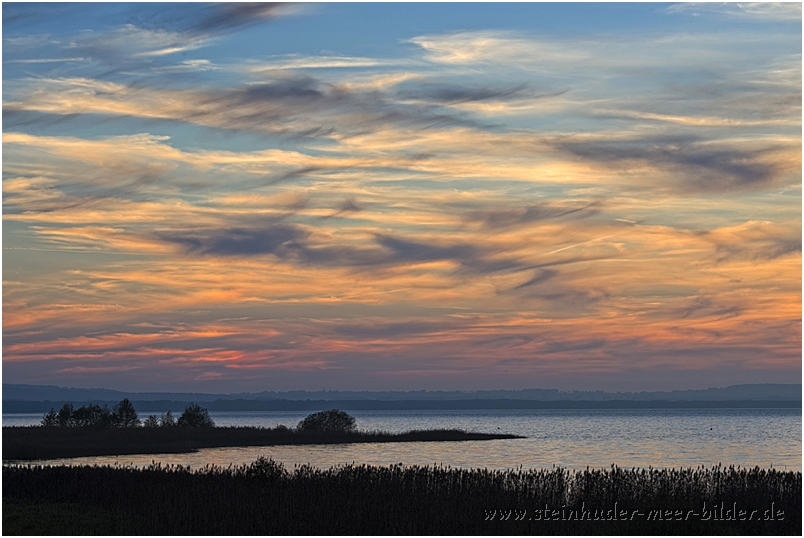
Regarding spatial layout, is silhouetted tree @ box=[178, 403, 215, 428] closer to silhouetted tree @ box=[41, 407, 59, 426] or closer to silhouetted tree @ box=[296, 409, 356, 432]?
silhouetted tree @ box=[296, 409, 356, 432]

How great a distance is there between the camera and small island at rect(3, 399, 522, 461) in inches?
3098

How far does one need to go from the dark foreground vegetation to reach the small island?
37451 mm

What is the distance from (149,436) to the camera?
299 feet

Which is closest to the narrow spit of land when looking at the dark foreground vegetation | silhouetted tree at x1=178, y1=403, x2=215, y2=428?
silhouetted tree at x1=178, y1=403, x2=215, y2=428

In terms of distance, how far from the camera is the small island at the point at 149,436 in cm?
7869

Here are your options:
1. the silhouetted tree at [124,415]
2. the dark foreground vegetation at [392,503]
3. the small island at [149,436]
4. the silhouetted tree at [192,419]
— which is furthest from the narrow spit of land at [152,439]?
the dark foreground vegetation at [392,503]

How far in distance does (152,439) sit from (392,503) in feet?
206

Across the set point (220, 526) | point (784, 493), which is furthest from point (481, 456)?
point (220, 526)

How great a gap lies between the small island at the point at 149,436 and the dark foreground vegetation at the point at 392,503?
37.5 metres

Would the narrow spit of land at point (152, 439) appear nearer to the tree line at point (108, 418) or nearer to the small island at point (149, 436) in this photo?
the small island at point (149, 436)

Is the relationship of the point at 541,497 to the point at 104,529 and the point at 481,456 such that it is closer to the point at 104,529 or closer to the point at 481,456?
the point at 104,529

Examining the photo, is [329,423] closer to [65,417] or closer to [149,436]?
[149,436]

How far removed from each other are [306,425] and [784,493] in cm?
8381

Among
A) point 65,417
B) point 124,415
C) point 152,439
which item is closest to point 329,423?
point 124,415
